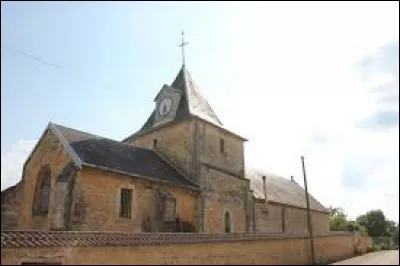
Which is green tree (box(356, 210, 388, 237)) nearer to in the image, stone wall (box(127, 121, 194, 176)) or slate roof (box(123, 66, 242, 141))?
slate roof (box(123, 66, 242, 141))

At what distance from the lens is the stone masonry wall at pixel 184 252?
1162 cm

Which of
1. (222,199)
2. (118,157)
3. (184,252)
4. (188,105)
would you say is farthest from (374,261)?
(118,157)

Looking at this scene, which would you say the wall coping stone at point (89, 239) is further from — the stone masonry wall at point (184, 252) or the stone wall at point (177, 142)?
the stone wall at point (177, 142)

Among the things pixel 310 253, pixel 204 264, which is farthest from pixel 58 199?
pixel 310 253

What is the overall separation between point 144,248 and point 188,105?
47.3 ft

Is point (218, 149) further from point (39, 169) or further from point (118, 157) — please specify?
point (39, 169)

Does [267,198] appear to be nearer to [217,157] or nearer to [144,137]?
[217,157]

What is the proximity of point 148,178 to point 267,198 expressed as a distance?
511 inches

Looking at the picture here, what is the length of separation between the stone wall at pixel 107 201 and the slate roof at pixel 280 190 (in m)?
11.1

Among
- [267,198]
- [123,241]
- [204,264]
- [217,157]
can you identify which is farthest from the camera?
[267,198]

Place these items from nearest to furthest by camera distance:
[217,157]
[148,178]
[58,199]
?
1. [58,199]
2. [148,178]
3. [217,157]

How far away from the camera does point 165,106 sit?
28.1 metres

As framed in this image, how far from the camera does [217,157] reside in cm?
2680

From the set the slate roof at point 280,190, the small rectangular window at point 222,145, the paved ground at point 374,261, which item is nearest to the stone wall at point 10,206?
the small rectangular window at point 222,145
